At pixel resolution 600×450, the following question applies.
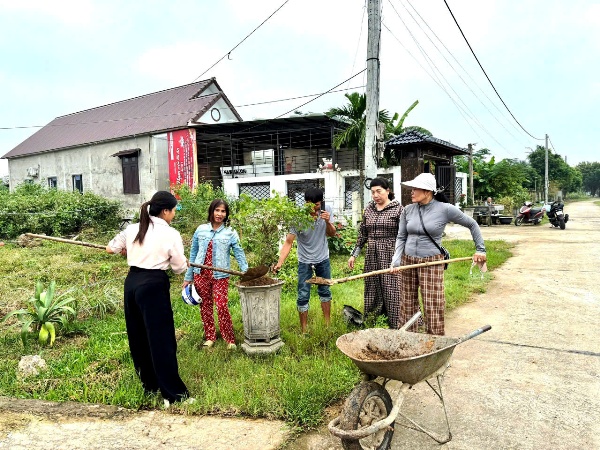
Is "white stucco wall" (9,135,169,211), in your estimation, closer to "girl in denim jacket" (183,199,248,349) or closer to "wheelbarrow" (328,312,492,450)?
"girl in denim jacket" (183,199,248,349)

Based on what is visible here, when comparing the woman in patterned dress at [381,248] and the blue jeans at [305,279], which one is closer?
the woman in patterned dress at [381,248]

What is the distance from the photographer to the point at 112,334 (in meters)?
5.02

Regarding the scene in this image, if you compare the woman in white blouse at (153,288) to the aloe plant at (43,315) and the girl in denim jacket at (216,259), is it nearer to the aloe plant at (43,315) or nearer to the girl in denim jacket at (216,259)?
the girl in denim jacket at (216,259)

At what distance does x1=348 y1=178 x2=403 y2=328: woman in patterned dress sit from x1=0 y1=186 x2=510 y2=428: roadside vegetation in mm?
204

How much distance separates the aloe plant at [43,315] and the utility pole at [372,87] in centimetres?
486

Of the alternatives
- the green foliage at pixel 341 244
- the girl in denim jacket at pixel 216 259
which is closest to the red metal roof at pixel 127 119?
the green foliage at pixel 341 244

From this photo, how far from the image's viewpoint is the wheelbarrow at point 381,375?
2.56m

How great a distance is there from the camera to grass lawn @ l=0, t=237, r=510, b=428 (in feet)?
11.1

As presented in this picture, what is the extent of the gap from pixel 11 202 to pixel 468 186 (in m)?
21.6

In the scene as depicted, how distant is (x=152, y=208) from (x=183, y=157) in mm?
16479

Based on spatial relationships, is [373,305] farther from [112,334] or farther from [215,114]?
[215,114]

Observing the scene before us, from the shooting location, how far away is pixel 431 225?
3863 millimetres

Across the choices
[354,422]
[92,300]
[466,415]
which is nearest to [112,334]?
[92,300]

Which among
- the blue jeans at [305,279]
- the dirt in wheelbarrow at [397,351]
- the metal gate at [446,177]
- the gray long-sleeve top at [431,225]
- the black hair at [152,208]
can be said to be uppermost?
the metal gate at [446,177]
